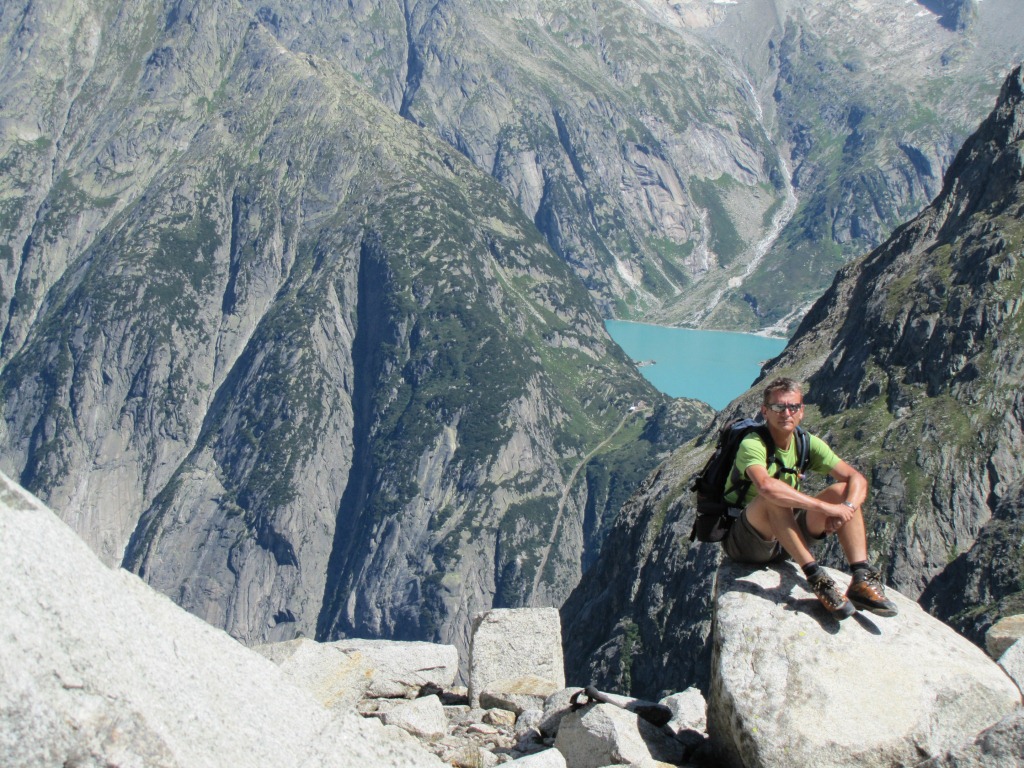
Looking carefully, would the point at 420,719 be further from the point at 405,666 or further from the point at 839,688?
the point at 839,688

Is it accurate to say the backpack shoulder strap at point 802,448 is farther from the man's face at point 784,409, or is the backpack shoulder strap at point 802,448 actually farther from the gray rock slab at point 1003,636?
the gray rock slab at point 1003,636

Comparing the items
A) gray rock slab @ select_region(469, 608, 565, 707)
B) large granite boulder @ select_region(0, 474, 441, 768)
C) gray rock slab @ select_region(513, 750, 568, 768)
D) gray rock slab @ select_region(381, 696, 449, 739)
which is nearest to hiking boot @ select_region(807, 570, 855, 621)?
gray rock slab @ select_region(513, 750, 568, 768)

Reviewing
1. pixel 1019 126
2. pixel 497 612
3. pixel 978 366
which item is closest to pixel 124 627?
pixel 497 612

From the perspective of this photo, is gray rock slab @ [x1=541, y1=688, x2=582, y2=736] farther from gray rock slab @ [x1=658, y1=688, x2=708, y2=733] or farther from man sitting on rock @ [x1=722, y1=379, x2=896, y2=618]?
man sitting on rock @ [x1=722, y1=379, x2=896, y2=618]

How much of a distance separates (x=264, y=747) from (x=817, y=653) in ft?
26.1

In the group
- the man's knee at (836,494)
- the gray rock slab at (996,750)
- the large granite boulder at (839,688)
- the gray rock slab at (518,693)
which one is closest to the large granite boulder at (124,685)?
the large granite boulder at (839,688)

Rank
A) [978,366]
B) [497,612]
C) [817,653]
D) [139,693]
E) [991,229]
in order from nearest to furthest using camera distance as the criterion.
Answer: [139,693] < [817,653] < [497,612] < [978,366] < [991,229]

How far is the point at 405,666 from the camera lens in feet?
75.3

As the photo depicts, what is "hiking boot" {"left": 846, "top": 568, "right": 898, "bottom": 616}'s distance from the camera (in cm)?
1561

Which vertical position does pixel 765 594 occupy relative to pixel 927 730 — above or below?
above

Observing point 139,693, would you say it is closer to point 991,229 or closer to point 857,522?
point 857,522

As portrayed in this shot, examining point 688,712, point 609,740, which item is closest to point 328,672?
point 688,712

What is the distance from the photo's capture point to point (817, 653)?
15031 mm

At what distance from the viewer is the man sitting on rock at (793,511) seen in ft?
51.6
